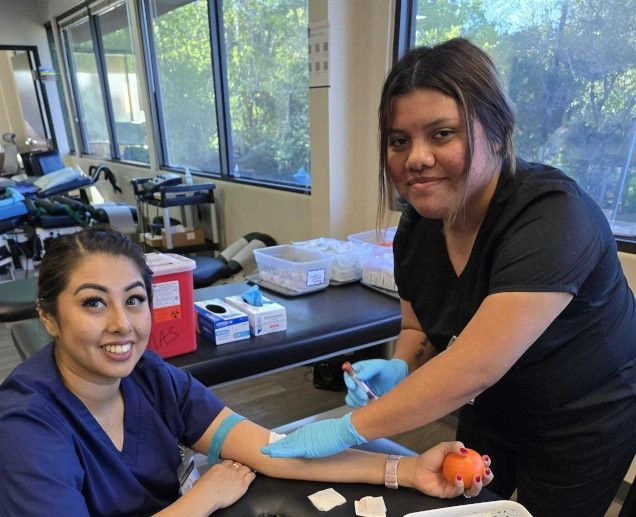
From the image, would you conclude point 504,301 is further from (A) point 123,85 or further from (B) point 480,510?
(A) point 123,85

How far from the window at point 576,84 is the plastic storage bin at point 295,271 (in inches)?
36.7

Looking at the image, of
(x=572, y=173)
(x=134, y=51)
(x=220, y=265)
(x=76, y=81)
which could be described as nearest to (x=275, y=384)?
(x=220, y=265)

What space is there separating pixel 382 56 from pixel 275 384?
1.83m

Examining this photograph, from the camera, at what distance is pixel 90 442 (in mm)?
853

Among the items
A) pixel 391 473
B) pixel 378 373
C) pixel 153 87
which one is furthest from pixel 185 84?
pixel 391 473

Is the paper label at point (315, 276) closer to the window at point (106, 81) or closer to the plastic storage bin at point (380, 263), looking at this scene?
the plastic storage bin at point (380, 263)

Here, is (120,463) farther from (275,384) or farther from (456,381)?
(275,384)

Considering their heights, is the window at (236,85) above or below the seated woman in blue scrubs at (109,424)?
above

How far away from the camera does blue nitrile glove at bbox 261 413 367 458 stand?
87 cm

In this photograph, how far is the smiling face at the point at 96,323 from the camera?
0.86 m

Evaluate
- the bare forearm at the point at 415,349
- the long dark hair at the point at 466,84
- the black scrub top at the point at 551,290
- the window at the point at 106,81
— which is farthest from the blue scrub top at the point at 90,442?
the window at the point at 106,81

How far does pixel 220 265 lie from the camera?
2910 millimetres

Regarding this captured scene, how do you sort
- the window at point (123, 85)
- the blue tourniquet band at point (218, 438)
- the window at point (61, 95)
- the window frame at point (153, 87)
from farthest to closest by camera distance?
the window at point (61, 95)
the window at point (123, 85)
the window frame at point (153, 87)
the blue tourniquet band at point (218, 438)

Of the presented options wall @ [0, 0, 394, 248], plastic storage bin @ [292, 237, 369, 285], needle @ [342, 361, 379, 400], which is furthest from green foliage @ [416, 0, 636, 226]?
needle @ [342, 361, 379, 400]
